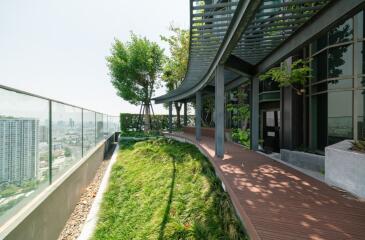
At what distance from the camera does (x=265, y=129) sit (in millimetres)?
11062

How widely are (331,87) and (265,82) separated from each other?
162 inches

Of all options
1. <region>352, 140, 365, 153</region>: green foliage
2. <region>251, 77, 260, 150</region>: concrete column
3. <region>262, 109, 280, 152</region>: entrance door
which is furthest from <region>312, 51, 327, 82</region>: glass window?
<region>352, 140, 365, 153</region>: green foliage

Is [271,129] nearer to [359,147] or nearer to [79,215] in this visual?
[359,147]

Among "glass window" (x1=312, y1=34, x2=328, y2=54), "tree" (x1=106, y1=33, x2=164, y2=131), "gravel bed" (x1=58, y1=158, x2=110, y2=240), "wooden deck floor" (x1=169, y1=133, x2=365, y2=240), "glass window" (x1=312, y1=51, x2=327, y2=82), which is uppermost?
"tree" (x1=106, y1=33, x2=164, y2=131)

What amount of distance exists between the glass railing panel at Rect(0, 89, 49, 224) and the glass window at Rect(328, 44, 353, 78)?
8.37m

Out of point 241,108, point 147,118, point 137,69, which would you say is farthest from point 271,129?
point 137,69

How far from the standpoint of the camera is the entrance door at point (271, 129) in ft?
32.9

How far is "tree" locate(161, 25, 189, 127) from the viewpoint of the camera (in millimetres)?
19359

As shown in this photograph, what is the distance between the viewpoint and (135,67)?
20875 mm

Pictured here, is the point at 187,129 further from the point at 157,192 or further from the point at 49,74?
the point at 49,74

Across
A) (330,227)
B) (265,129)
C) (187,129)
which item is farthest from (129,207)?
(187,129)

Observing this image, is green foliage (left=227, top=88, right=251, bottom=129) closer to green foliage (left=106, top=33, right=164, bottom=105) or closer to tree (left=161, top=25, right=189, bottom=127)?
tree (left=161, top=25, right=189, bottom=127)

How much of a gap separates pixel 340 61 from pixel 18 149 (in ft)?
28.6

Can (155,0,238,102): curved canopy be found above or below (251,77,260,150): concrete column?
above
